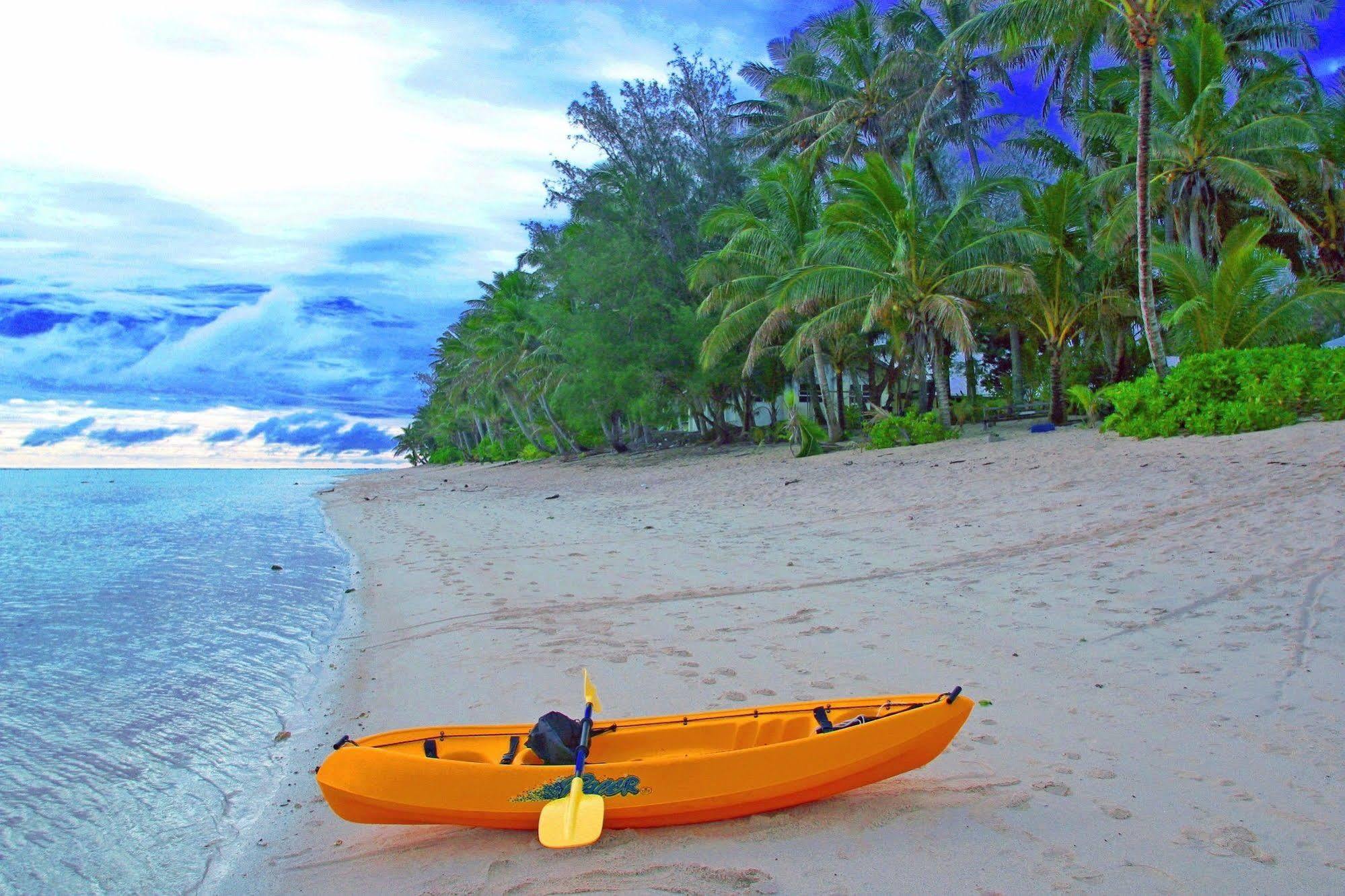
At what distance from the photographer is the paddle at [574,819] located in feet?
9.14

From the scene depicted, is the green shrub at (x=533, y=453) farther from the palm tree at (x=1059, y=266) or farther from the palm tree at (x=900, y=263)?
the palm tree at (x=1059, y=266)

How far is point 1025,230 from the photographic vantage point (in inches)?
685

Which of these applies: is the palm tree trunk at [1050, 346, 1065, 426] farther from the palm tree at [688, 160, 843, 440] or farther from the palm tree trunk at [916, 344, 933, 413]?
the palm tree at [688, 160, 843, 440]

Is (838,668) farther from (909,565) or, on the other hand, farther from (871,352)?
(871,352)

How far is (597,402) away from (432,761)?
933 inches

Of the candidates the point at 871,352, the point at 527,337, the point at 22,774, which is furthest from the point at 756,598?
the point at 527,337

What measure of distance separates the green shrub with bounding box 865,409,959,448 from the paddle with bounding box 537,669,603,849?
16030 mm

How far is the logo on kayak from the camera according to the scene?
9.81 ft

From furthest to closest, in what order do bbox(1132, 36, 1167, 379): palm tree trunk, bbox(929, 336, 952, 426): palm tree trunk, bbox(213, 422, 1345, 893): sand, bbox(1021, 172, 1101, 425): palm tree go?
bbox(929, 336, 952, 426): palm tree trunk → bbox(1021, 172, 1101, 425): palm tree → bbox(1132, 36, 1167, 379): palm tree trunk → bbox(213, 422, 1345, 893): sand

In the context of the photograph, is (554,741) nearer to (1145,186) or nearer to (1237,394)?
(1237,394)

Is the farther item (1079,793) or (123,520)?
(123,520)

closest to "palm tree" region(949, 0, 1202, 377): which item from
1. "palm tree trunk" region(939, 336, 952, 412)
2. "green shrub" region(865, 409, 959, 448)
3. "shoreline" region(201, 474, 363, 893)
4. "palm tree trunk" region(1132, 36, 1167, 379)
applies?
"palm tree trunk" region(1132, 36, 1167, 379)

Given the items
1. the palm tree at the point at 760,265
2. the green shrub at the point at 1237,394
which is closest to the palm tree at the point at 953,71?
the palm tree at the point at 760,265

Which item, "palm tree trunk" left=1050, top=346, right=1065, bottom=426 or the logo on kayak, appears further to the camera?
"palm tree trunk" left=1050, top=346, right=1065, bottom=426
